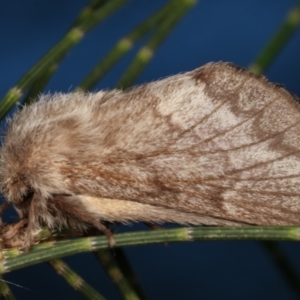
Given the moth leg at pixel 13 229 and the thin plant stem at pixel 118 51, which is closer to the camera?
the moth leg at pixel 13 229

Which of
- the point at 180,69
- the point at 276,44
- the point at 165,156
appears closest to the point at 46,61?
the point at 165,156

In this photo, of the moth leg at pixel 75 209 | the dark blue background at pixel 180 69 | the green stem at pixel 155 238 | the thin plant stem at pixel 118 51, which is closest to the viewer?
the green stem at pixel 155 238

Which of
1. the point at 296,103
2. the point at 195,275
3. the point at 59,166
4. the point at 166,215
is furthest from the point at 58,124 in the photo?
the point at 195,275

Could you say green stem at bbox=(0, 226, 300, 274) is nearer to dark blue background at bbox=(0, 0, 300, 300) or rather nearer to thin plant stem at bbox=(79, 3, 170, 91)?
thin plant stem at bbox=(79, 3, 170, 91)

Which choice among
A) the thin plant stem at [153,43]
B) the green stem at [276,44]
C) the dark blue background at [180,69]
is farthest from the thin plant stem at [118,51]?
the dark blue background at [180,69]

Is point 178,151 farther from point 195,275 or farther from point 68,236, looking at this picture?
point 195,275

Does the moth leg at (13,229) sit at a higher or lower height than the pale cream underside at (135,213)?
higher

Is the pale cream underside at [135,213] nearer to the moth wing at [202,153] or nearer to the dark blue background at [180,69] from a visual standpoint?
the moth wing at [202,153]
